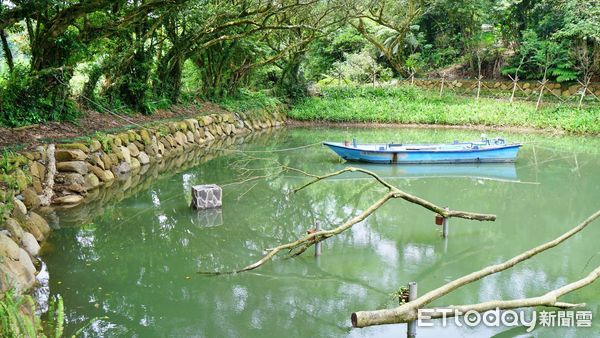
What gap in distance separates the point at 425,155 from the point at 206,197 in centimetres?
619

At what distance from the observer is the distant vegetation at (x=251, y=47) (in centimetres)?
1009

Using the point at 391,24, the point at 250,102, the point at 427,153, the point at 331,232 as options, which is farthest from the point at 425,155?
the point at 391,24

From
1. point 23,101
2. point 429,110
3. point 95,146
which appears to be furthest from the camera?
point 429,110

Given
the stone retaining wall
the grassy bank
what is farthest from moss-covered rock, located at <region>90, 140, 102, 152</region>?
the grassy bank

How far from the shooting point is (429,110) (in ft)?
71.2

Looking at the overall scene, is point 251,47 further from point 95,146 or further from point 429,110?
point 95,146

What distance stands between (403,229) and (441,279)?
5.94 feet

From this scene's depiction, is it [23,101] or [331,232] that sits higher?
[23,101]

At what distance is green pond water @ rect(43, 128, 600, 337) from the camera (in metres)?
4.94

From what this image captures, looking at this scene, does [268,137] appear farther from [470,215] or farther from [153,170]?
[470,215]

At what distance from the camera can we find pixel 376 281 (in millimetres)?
5836

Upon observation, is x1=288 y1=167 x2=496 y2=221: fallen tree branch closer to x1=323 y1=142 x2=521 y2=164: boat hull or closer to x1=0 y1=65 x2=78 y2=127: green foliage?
x1=323 y1=142 x2=521 y2=164: boat hull

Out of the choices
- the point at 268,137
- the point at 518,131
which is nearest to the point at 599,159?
the point at 518,131

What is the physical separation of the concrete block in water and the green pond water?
0.20 metres
